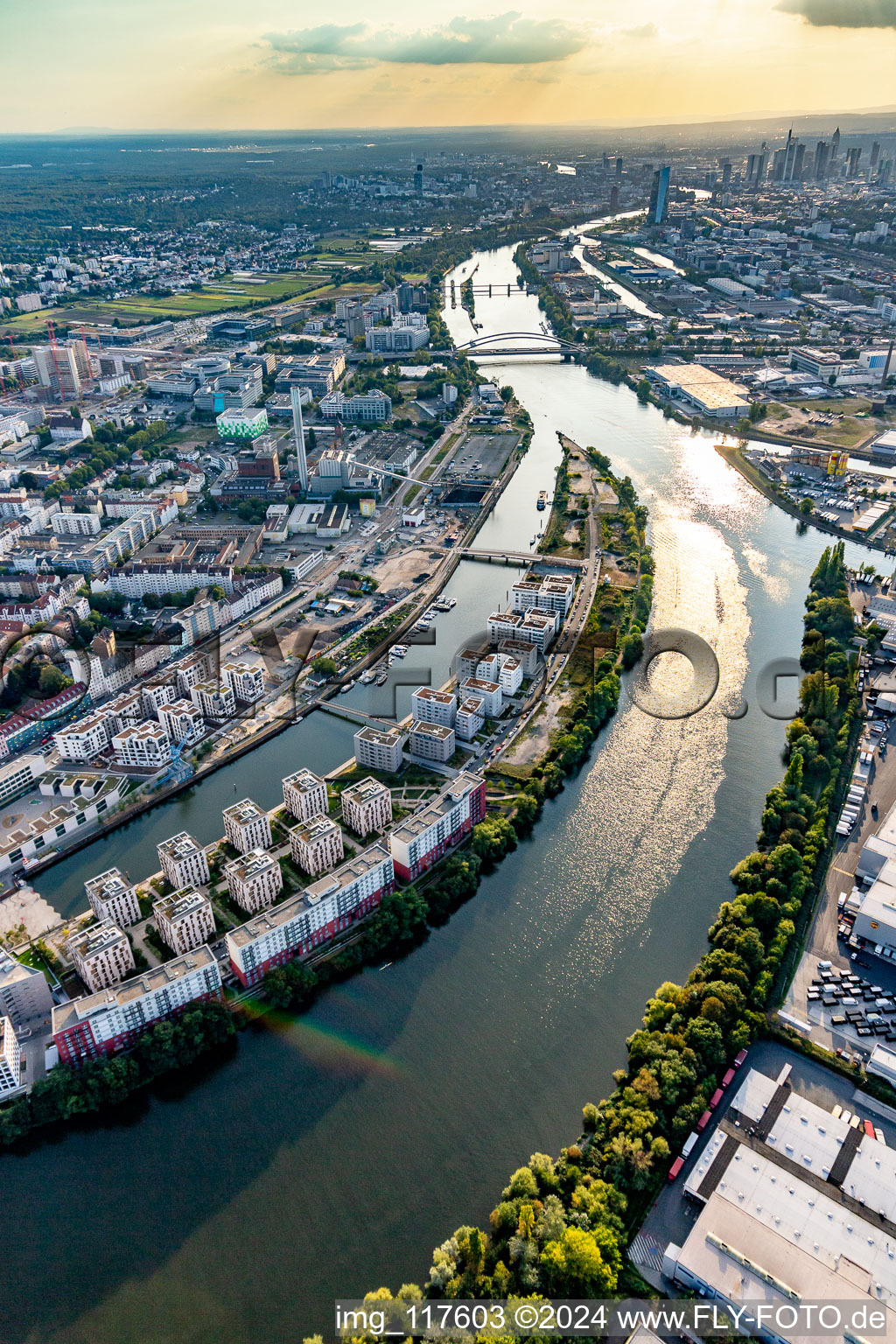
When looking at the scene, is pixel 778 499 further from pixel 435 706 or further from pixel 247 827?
pixel 247 827

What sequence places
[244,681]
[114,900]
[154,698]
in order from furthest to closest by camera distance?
[244,681] < [154,698] < [114,900]

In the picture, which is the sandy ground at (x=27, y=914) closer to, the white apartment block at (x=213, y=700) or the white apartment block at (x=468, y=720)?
the white apartment block at (x=213, y=700)

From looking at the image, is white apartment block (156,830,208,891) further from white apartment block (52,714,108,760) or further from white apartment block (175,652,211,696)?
white apartment block (175,652,211,696)

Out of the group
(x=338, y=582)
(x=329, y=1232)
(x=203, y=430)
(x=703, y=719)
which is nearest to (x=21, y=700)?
(x=338, y=582)

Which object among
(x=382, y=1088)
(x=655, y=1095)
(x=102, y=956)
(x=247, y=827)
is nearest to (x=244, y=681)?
(x=247, y=827)

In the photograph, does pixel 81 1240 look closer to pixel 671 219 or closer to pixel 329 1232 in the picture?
pixel 329 1232

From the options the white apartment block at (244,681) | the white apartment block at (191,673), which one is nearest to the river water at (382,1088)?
the white apartment block at (244,681)
